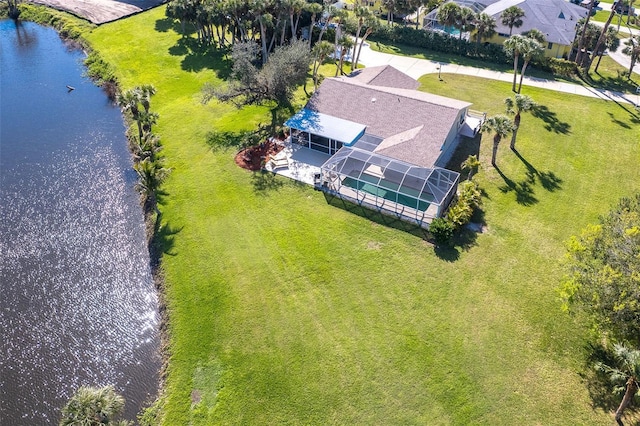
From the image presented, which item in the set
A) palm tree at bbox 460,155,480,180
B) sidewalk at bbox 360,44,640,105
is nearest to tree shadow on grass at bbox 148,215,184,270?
palm tree at bbox 460,155,480,180

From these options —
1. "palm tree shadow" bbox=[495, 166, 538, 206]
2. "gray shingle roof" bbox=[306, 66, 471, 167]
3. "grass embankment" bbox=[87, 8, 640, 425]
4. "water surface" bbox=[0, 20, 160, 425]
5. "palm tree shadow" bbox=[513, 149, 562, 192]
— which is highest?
"gray shingle roof" bbox=[306, 66, 471, 167]

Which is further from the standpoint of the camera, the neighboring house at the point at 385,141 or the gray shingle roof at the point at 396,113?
the gray shingle roof at the point at 396,113

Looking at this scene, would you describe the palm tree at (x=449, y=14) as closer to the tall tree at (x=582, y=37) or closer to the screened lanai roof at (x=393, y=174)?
the tall tree at (x=582, y=37)

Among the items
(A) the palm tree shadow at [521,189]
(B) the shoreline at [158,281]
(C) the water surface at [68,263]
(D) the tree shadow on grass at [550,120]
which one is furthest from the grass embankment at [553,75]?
(C) the water surface at [68,263]

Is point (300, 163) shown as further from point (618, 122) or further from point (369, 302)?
point (618, 122)

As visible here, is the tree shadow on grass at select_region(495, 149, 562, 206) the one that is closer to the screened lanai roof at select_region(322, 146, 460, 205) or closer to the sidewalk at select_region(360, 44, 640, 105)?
the screened lanai roof at select_region(322, 146, 460, 205)

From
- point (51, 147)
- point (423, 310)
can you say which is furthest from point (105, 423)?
point (51, 147)
